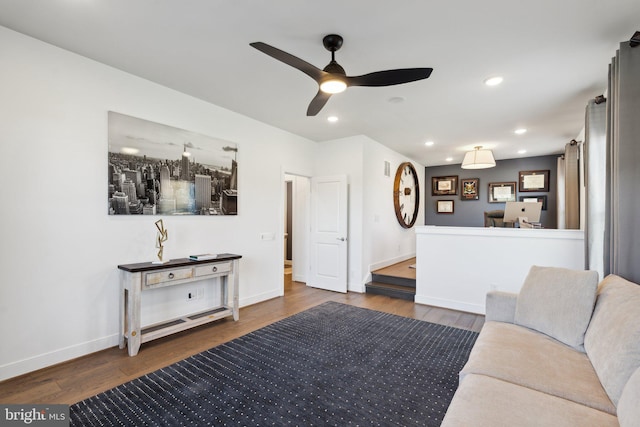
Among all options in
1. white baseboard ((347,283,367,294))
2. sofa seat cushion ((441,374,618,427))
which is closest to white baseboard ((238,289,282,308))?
white baseboard ((347,283,367,294))

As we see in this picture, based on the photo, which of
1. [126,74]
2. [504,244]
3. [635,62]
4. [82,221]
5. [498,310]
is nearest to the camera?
[635,62]

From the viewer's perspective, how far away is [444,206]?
8102 mm

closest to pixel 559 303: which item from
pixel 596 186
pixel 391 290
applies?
pixel 596 186

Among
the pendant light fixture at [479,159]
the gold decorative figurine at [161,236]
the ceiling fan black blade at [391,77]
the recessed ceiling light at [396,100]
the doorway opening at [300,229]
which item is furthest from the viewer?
the doorway opening at [300,229]

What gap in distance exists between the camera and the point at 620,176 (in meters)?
2.27

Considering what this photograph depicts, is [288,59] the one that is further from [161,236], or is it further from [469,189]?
[469,189]

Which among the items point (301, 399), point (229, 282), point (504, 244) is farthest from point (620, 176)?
point (229, 282)

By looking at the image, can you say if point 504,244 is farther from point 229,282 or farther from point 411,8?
point 229,282

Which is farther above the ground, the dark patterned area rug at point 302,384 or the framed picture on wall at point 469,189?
the framed picture on wall at point 469,189

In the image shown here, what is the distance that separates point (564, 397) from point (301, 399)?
1517 mm

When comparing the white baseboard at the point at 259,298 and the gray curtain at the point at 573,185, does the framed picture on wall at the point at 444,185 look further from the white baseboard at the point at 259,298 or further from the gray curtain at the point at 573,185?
the white baseboard at the point at 259,298

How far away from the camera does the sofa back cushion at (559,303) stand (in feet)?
6.28

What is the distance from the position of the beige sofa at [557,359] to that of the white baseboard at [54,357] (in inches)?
120

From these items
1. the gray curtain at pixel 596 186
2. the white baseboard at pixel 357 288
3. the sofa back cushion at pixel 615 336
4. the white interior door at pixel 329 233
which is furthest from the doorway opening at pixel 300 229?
the sofa back cushion at pixel 615 336
